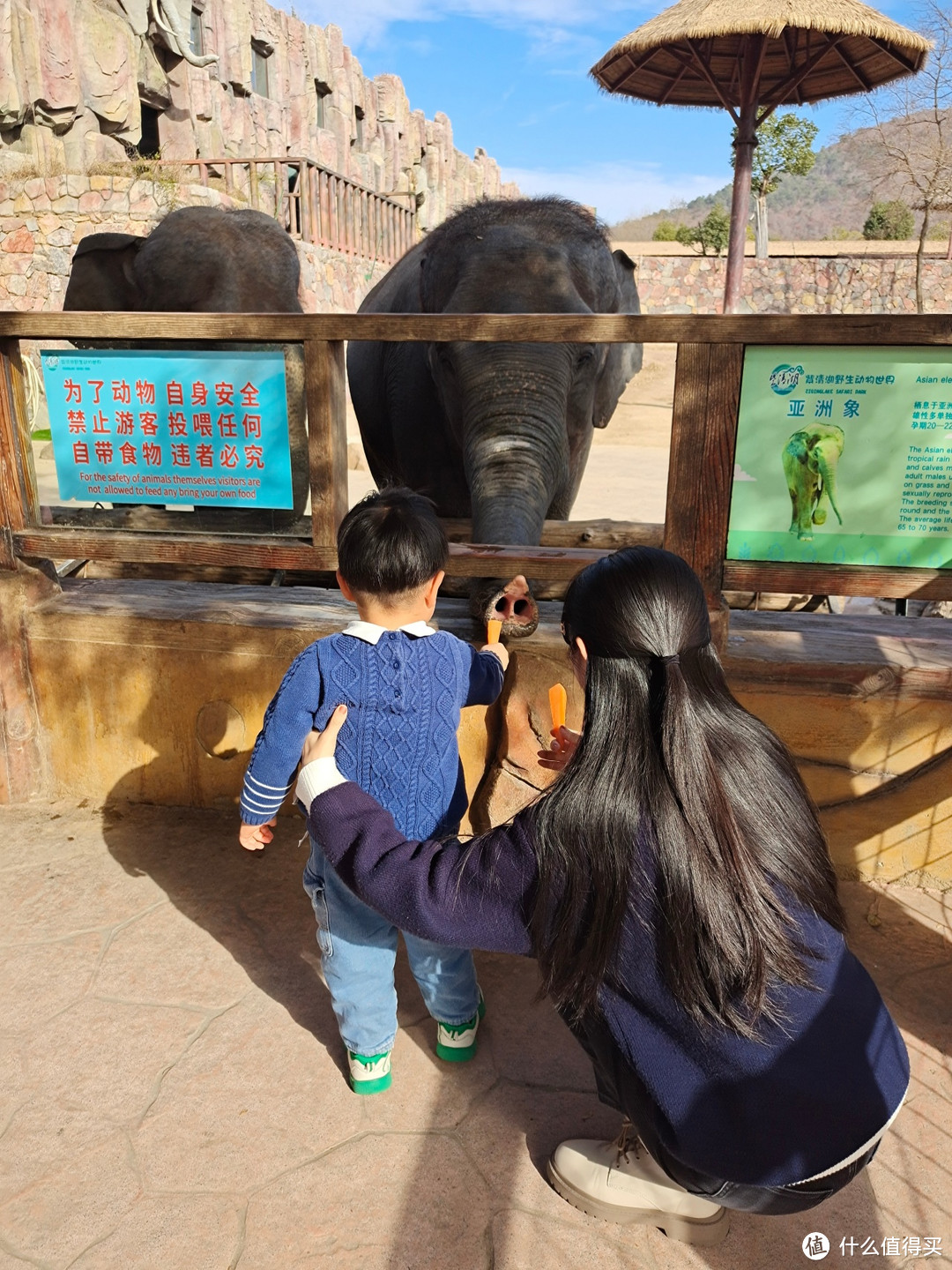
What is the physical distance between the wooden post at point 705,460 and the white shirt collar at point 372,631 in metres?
0.96

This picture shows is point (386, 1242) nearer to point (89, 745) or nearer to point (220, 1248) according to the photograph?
point (220, 1248)

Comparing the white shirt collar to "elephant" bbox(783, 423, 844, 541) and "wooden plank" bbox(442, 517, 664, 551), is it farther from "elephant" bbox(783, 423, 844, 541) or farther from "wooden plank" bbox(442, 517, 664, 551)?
"wooden plank" bbox(442, 517, 664, 551)

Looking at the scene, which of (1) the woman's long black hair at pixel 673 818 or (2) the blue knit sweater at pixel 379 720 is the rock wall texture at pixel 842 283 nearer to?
(2) the blue knit sweater at pixel 379 720

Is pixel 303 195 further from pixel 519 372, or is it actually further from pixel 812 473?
pixel 812 473

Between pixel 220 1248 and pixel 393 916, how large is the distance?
80 cm

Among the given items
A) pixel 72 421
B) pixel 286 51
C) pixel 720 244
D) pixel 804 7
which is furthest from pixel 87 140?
pixel 72 421

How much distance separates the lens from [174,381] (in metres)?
2.95

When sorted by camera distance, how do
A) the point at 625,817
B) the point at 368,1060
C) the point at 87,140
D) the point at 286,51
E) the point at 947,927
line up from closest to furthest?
the point at 625,817 → the point at 368,1060 → the point at 947,927 → the point at 87,140 → the point at 286,51

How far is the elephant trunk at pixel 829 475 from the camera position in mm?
2639

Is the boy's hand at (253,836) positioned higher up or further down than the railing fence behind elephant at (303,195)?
further down

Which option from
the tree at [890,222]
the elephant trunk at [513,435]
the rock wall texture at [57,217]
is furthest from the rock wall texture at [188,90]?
the tree at [890,222]

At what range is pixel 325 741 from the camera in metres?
1.78

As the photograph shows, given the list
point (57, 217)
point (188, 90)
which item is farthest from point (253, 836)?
point (188, 90)

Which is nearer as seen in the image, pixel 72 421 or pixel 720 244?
pixel 72 421
